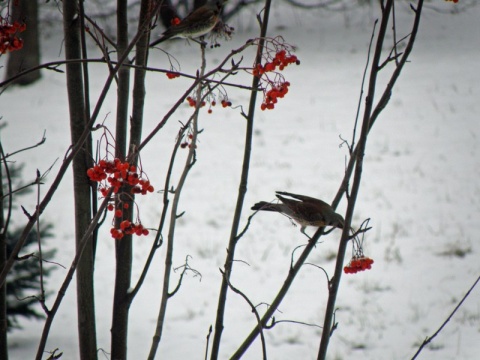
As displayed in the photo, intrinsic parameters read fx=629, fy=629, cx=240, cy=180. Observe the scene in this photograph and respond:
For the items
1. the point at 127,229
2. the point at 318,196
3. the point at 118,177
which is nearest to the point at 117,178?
the point at 118,177

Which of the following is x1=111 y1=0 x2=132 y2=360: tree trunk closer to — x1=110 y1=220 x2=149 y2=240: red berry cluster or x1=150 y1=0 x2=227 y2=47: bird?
x1=110 y1=220 x2=149 y2=240: red berry cluster

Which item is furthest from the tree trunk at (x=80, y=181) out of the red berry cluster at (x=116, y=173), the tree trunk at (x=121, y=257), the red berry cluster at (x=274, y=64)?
the red berry cluster at (x=274, y=64)

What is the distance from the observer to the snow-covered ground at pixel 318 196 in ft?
14.0

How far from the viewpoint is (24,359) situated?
3900 millimetres

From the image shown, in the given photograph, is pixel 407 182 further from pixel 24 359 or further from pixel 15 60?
pixel 15 60

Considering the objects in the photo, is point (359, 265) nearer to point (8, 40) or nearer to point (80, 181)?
point (80, 181)

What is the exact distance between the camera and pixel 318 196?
646 centimetres

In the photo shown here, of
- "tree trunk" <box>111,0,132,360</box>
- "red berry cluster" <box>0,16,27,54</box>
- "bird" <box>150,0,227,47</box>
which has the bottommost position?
"tree trunk" <box>111,0,132,360</box>

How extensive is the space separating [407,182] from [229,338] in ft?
11.1

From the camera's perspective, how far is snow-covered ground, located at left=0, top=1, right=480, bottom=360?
4262 millimetres

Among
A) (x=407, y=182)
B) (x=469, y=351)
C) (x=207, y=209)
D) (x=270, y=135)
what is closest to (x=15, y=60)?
(x=270, y=135)

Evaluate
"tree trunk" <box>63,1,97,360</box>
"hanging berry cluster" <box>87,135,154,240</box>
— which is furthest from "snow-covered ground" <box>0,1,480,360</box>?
"hanging berry cluster" <box>87,135,154,240</box>

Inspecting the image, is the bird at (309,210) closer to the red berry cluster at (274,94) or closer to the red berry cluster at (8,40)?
the red berry cluster at (274,94)

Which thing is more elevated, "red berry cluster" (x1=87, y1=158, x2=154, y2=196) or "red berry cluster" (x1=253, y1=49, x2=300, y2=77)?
"red berry cluster" (x1=253, y1=49, x2=300, y2=77)
